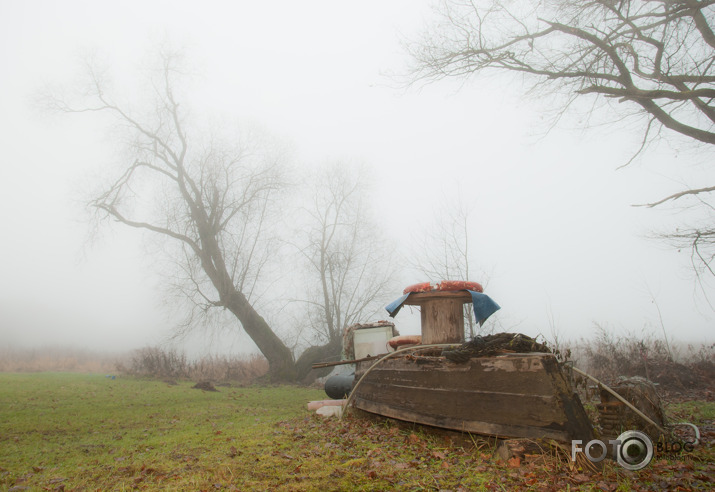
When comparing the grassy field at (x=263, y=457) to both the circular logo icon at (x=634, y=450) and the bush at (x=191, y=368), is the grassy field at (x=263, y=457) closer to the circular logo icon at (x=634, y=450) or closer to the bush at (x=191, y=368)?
the circular logo icon at (x=634, y=450)

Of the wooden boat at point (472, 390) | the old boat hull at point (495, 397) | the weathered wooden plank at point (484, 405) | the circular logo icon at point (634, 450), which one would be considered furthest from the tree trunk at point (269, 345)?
the circular logo icon at point (634, 450)

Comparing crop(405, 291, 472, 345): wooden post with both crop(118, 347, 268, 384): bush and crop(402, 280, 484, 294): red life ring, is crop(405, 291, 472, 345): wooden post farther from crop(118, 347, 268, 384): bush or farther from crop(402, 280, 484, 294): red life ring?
crop(118, 347, 268, 384): bush

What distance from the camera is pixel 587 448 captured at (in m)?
4.18

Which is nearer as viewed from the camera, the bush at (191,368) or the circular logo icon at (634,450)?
the circular logo icon at (634,450)

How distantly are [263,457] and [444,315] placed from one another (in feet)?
10.6

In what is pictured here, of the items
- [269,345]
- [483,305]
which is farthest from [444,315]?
[269,345]

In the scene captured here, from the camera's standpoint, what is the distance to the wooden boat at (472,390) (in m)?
4.49

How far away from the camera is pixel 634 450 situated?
13.8 feet

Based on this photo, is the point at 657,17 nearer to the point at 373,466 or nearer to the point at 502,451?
the point at 502,451

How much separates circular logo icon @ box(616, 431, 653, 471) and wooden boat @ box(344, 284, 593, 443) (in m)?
0.33

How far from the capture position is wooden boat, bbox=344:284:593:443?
4488 mm

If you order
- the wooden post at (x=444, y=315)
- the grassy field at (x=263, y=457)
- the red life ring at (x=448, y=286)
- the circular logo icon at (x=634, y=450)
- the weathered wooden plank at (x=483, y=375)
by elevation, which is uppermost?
the red life ring at (x=448, y=286)

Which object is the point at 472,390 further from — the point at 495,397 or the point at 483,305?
the point at 483,305

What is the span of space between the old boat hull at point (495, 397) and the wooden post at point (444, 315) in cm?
75
